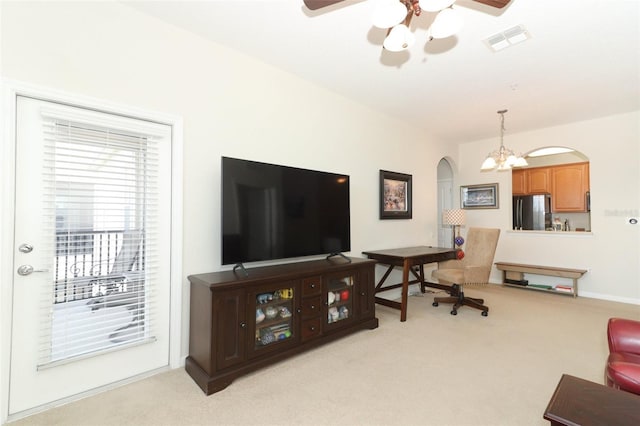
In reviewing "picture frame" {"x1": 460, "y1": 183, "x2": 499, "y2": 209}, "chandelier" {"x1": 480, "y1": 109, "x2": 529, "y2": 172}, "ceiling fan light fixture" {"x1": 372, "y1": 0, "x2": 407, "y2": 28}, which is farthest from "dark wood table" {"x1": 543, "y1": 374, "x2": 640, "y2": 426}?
"picture frame" {"x1": 460, "y1": 183, "x2": 499, "y2": 209}

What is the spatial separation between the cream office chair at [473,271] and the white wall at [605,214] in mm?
1662

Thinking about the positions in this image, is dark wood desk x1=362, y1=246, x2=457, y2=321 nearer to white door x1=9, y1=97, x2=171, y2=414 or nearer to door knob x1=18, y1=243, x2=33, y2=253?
white door x1=9, y1=97, x2=171, y2=414

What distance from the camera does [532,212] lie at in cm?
545

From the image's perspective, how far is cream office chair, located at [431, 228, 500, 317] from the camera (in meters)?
3.77

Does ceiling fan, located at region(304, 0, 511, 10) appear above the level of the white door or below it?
above

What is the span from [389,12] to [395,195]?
10.3 ft

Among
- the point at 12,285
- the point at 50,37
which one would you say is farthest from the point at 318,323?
the point at 50,37

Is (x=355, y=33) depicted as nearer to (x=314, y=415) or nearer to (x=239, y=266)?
(x=239, y=266)

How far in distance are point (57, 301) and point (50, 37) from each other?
167 centimetres

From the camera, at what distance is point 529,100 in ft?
12.3

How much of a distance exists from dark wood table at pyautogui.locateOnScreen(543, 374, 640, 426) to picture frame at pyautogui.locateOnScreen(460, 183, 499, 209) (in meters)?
4.67

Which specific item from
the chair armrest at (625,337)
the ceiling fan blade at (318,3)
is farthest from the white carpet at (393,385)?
the ceiling fan blade at (318,3)

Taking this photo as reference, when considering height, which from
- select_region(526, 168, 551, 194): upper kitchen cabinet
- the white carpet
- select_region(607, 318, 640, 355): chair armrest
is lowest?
the white carpet

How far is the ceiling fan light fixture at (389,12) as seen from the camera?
4.90 feet
